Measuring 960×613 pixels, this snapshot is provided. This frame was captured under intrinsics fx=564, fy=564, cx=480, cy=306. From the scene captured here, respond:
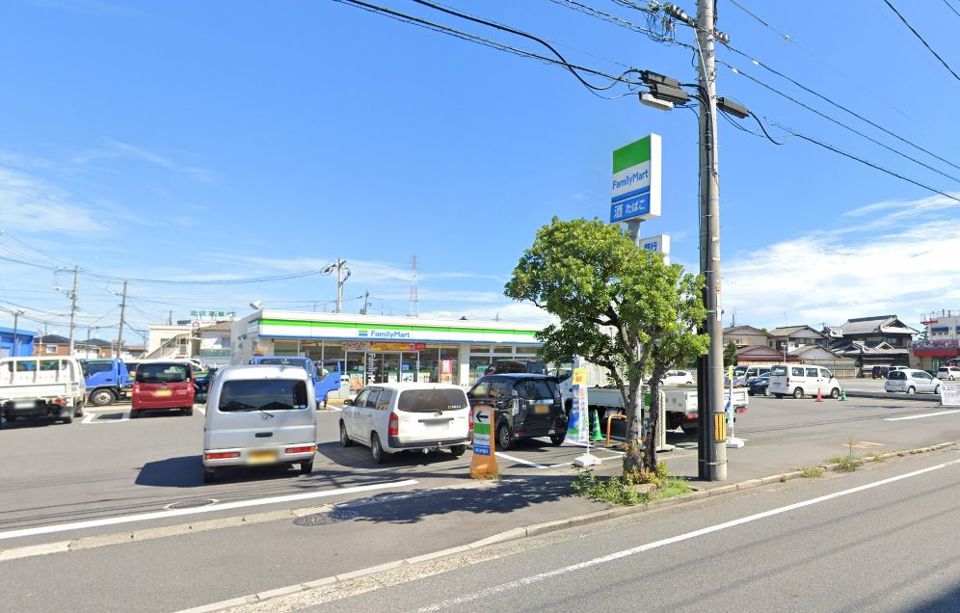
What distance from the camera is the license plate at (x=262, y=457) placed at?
354 inches

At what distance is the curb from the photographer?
184 inches

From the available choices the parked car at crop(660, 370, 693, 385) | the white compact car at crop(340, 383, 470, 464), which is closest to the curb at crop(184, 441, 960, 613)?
the white compact car at crop(340, 383, 470, 464)

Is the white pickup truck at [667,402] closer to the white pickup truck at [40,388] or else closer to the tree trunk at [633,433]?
the tree trunk at [633,433]

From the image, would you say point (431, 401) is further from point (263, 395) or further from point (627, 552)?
point (627, 552)

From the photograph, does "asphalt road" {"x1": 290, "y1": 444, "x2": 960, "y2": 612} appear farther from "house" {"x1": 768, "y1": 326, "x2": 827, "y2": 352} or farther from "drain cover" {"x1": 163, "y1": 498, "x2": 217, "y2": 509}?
"house" {"x1": 768, "y1": 326, "x2": 827, "y2": 352}

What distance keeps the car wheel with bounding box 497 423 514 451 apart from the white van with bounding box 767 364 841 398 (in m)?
25.1

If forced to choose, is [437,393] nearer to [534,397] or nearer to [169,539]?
[534,397]

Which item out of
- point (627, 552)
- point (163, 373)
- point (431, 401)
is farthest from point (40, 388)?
point (627, 552)

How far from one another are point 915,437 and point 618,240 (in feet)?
42.1

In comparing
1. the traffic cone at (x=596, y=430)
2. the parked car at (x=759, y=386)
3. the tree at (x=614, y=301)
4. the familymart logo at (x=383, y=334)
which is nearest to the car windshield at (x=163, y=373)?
the familymart logo at (x=383, y=334)

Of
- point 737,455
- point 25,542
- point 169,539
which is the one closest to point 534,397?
point 737,455

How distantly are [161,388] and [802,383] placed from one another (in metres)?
31.5

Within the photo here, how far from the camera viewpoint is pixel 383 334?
28.8 m

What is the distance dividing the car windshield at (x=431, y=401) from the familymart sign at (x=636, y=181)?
4763 millimetres
